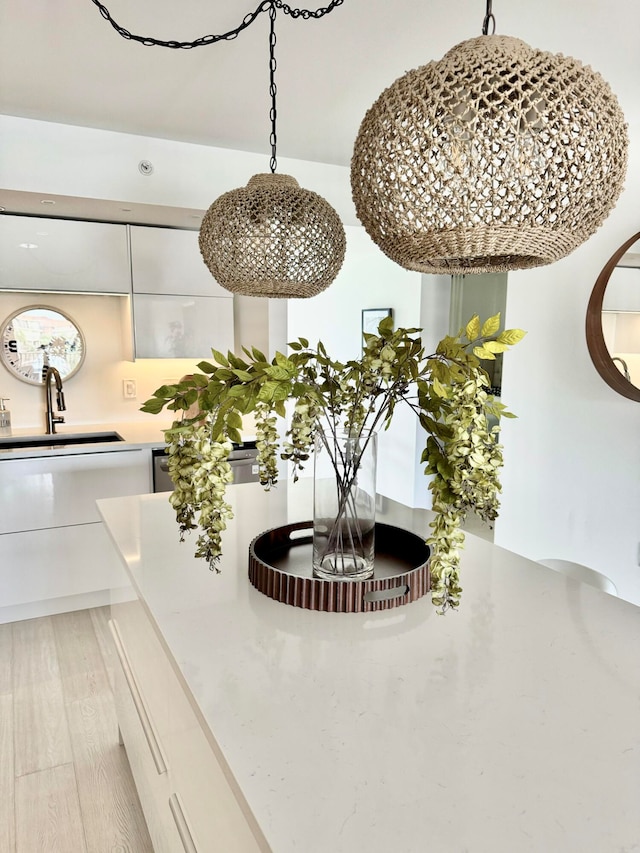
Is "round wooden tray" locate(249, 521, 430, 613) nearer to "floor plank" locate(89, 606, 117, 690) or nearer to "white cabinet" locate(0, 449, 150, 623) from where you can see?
"floor plank" locate(89, 606, 117, 690)

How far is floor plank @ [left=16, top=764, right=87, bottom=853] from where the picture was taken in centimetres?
184

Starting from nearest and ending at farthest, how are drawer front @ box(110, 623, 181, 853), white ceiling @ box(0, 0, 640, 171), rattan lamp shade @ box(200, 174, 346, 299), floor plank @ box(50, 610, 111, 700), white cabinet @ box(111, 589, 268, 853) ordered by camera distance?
1. white cabinet @ box(111, 589, 268, 853)
2. drawer front @ box(110, 623, 181, 853)
3. rattan lamp shade @ box(200, 174, 346, 299)
4. white ceiling @ box(0, 0, 640, 171)
5. floor plank @ box(50, 610, 111, 700)

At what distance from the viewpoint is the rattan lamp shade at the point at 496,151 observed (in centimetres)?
83

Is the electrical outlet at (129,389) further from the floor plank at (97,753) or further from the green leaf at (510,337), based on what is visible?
the green leaf at (510,337)

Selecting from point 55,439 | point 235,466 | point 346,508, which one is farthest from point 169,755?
point 55,439

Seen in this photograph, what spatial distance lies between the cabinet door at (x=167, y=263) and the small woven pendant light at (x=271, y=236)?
1.78 metres

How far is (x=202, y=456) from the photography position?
112cm

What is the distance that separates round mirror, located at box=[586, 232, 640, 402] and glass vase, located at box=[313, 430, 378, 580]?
2114 millimetres

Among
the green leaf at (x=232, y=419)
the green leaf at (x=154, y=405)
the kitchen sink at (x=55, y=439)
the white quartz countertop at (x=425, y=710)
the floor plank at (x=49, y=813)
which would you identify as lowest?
the floor plank at (x=49, y=813)

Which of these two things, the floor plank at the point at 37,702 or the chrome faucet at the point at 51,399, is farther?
the chrome faucet at the point at 51,399

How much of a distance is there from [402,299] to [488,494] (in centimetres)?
439

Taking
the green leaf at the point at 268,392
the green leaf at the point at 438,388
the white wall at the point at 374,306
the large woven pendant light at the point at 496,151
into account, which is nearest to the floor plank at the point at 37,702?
the green leaf at the point at 268,392

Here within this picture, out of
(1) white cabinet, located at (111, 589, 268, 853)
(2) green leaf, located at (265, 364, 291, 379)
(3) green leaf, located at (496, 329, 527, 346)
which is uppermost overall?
(3) green leaf, located at (496, 329, 527, 346)

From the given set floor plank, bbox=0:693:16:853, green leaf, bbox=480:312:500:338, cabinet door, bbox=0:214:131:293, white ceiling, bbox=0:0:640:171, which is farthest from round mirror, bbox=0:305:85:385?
green leaf, bbox=480:312:500:338
